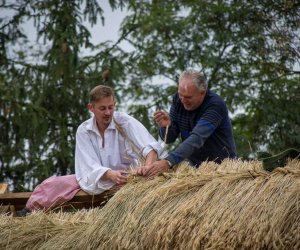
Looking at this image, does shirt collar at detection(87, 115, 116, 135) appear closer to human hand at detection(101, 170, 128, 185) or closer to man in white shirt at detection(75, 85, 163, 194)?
man in white shirt at detection(75, 85, 163, 194)

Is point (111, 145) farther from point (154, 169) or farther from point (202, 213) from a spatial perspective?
point (202, 213)

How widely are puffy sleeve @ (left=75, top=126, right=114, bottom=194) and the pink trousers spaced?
0.07 meters

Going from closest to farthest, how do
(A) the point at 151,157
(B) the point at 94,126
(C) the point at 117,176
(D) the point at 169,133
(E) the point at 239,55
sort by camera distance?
1. (C) the point at 117,176
2. (A) the point at 151,157
3. (B) the point at 94,126
4. (D) the point at 169,133
5. (E) the point at 239,55

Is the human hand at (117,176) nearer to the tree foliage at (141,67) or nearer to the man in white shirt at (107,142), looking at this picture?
the man in white shirt at (107,142)

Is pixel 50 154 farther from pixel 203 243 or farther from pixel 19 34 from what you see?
pixel 203 243

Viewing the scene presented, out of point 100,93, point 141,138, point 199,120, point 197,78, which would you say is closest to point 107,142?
point 141,138

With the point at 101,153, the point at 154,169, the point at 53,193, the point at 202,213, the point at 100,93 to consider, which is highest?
the point at 100,93

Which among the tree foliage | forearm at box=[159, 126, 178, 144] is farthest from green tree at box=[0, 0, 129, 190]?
forearm at box=[159, 126, 178, 144]

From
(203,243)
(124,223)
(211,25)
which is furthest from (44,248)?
(211,25)

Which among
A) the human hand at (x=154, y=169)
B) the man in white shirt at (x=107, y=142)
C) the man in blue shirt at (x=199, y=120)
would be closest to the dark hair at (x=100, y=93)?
the man in white shirt at (x=107, y=142)

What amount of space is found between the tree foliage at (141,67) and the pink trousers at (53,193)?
670 cm

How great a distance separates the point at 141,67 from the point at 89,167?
8.95 metres

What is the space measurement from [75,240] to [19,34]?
1051 centimetres

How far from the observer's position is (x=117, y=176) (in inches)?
314
